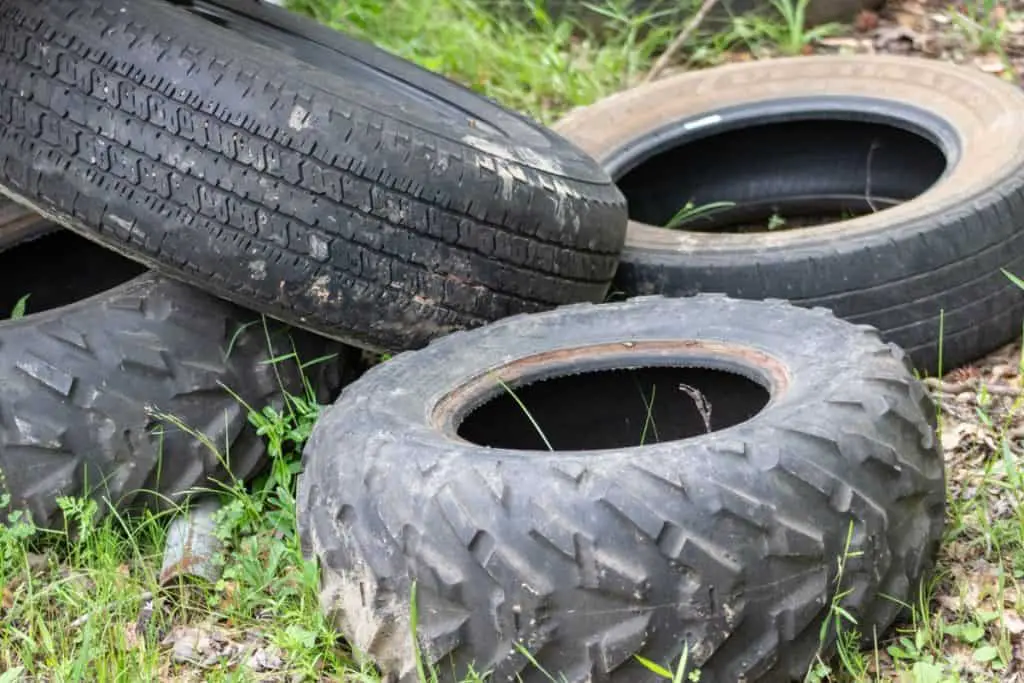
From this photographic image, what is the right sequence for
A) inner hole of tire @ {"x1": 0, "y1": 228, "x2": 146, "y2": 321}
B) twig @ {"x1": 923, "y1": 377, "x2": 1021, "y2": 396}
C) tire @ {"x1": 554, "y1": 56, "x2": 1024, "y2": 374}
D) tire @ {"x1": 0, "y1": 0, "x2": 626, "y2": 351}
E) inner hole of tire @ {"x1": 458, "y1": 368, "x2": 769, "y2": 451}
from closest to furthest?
inner hole of tire @ {"x1": 458, "y1": 368, "x2": 769, "y2": 451}, tire @ {"x1": 0, "y1": 0, "x2": 626, "y2": 351}, twig @ {"x1": 923, "y1": 377, "x2": 1021, "y2": 396}, tire @ {"x1": 554, "y1": 56, "x2": 1024, "y2": 374}, inner hole of tire @ {"x1": 0, "y1": 228, "x2": 146, "y2": 321}

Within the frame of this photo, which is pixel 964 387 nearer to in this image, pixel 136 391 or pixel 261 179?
pixel 261 179

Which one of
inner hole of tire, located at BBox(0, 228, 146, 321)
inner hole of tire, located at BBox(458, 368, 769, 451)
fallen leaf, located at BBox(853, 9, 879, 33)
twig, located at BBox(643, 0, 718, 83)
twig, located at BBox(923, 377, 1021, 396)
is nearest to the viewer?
inner hole of tire, located at BBox(458, 368, 769, 451)

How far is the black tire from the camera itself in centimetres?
305

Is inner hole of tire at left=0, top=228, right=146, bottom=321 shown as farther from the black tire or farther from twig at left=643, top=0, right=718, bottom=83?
twig at left=643, top=0, right=718, bottom=83

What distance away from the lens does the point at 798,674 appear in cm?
229

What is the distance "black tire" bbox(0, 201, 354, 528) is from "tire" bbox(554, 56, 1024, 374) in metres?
1.01

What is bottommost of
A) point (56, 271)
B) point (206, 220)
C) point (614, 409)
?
point (56, 271)

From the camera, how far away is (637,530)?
2164 millimetres

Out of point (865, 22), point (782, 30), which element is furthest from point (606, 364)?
point (865, 22)

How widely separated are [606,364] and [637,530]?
767mm

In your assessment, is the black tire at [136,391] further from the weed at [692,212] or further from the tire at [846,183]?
the weed at [692,212]

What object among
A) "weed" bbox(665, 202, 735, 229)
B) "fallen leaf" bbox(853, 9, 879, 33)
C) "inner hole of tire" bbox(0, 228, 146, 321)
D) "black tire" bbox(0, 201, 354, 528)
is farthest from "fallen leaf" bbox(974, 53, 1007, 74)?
"inner hole of tire" bbox(0, 228, 146, 321)

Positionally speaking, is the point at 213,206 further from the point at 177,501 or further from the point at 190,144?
the point at 177,501

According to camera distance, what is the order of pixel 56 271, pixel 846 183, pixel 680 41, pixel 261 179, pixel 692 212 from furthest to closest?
pixel 680 41, pixel 846 183, pixel 692 212, pixel 56 271, pixel 261 179
